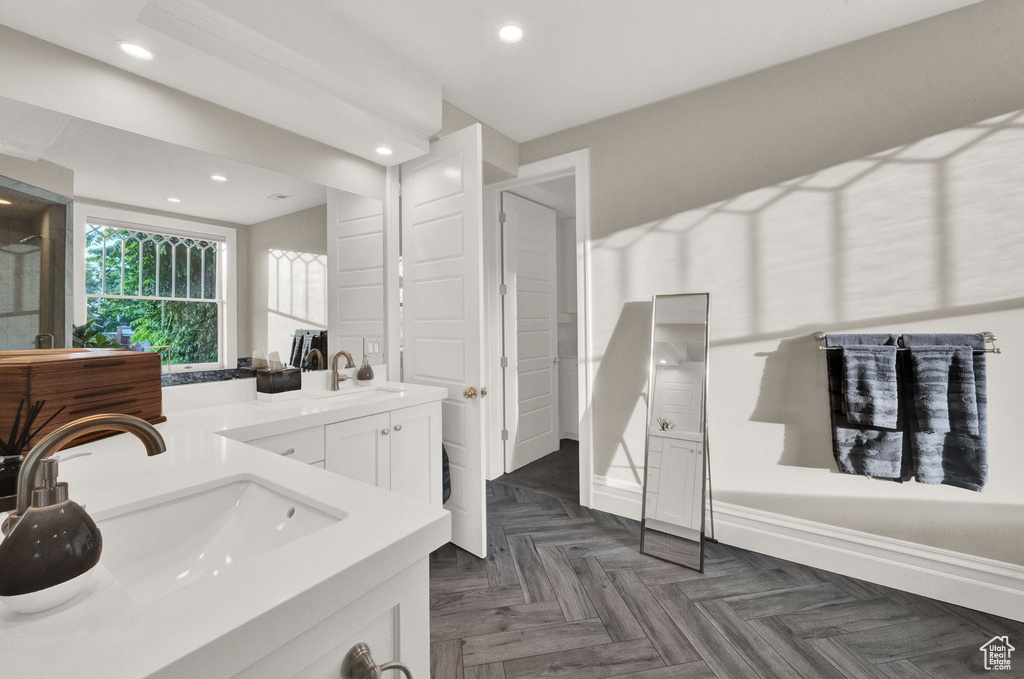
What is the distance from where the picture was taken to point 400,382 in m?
2.62

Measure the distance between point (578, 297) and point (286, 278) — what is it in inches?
67.3

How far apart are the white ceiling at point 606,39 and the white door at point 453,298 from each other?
377 millimetres

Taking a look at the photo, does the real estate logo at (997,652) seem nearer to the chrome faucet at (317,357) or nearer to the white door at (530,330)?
the white door at (530,330)

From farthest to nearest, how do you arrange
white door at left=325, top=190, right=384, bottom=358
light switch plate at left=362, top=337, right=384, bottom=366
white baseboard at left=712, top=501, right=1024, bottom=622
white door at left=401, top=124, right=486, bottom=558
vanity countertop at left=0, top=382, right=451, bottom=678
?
1. light switch plate at left=362, top=337, right=384, bottom=366
2. white door at left=325, top=190, right=384, bottom=358
3. white door at left=401, top=124, right=486, bottom=558
4. white baseboard at left=712, top=501, right=1024, bottom=622
5. vanity countertop at left=0, top=382, right=451, bottom=678

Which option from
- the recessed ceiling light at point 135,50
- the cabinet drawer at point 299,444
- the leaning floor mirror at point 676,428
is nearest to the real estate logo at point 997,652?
the leaning floor mirror at point 676,428

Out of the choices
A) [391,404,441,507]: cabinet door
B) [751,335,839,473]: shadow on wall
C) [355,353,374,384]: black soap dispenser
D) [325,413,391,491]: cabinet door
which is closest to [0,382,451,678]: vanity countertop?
[325,413,391,491]: cabinet door

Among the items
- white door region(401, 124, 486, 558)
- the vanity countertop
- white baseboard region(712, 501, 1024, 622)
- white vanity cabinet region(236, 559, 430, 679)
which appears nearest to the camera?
the vanity countertop

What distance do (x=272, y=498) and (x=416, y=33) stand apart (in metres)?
2.04

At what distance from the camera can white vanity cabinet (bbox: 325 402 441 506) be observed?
74.1 inches

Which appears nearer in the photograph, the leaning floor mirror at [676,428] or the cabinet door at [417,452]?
the cabinet door at [417,452]

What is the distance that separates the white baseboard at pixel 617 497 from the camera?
2748mm

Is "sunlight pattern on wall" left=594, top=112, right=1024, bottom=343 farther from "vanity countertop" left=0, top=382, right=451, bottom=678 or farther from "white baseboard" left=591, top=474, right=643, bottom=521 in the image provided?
"vanity countertop" left=0, top=382, right=451, bottom=678

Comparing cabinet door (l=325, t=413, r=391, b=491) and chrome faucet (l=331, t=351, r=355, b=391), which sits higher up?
chrome faucet (l=331, t=351, r=355, b=391)

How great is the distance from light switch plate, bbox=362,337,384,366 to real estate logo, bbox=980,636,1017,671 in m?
2.89
